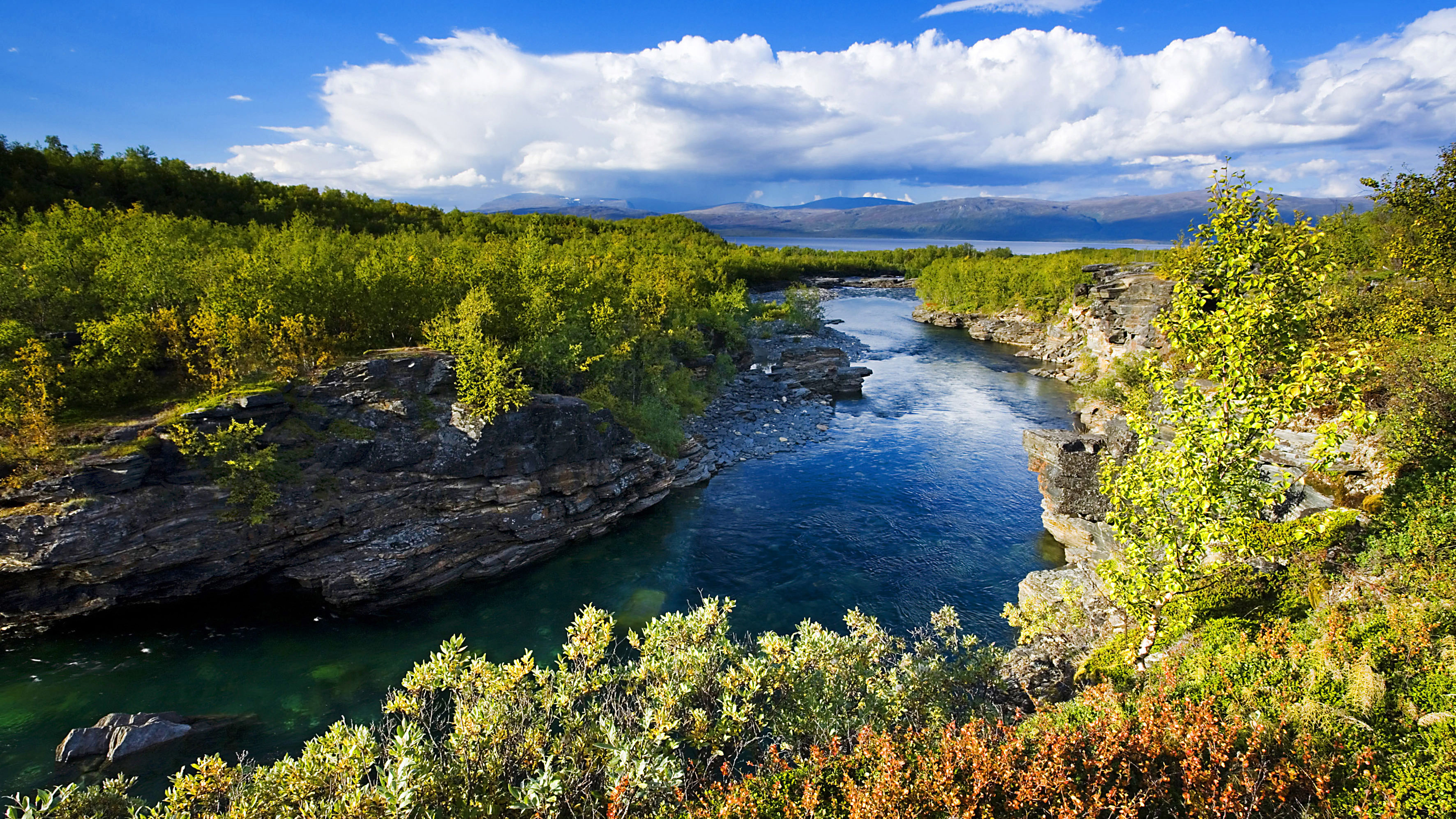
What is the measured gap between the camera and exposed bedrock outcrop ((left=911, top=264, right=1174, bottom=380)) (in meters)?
60.8

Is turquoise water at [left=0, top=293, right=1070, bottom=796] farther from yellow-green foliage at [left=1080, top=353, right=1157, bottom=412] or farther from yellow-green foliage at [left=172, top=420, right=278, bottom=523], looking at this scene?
yellow-green foliage at [left=1080, top=353, right=1157, bottom=412]

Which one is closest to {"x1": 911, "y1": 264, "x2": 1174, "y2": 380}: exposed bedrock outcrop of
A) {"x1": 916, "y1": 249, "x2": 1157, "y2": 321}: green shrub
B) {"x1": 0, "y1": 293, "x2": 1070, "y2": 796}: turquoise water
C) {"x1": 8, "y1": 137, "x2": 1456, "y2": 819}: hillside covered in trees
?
{"x1": 916, "y1": 249, "x2": 1157, "y2": 321}: green shrub

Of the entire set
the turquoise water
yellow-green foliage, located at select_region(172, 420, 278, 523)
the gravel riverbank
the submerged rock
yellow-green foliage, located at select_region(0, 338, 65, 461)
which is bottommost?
the turquoise water

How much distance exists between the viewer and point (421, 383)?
1283 inches

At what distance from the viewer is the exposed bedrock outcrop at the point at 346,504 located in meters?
23.6

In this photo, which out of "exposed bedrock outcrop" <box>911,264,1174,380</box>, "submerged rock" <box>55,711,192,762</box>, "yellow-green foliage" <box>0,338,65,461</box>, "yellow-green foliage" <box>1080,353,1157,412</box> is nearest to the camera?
"submerged rock" <box>55,711,192,762</box>

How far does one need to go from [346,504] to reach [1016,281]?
119088 mm

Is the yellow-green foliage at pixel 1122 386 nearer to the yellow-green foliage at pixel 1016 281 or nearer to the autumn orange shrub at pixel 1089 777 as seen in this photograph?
the autumn orange shrub at pixel 1089 777

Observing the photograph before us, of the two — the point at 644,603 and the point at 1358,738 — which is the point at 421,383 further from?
the point at 1358,738

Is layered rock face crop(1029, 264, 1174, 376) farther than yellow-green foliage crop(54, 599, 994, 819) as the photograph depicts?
Yes

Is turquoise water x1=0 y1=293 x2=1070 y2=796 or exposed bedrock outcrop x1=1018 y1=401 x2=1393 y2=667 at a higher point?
exposed bedrock outcrop x1=1018 y1=401 x2=1393 y2=667

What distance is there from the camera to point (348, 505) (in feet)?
94.1

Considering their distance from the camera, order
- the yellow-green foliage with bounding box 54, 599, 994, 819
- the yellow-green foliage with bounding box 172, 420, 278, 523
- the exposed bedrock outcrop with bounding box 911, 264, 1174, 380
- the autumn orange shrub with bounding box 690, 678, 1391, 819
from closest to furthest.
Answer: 1. the autumn orange shrub with bounding box 690, 678, 1391, 819
2. the yellow-green foliage with bounding box 54, 599, 994, 819
3. the yellow-green foliage with bounding box 172, 420, 278, 523
4. the exposed bedrock outcrop with bounding box 911, 264, 1174, 380

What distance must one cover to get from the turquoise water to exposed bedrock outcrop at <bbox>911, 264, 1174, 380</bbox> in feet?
71.7
